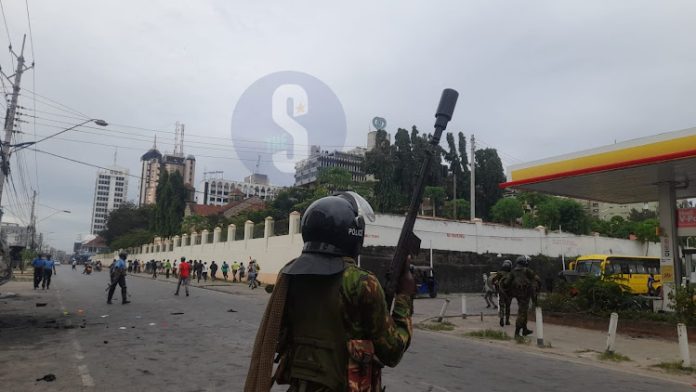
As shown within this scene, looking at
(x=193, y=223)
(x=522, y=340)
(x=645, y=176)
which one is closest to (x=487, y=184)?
(x=193, y=223)

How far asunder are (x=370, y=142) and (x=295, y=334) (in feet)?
239

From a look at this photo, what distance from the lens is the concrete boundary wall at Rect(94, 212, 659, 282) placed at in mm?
24750

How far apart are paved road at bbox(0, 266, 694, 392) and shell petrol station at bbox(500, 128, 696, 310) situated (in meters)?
6.86

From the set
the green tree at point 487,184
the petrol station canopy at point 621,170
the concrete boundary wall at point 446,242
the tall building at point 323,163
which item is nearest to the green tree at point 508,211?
the green tree at point 487,184

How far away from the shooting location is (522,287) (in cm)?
1107

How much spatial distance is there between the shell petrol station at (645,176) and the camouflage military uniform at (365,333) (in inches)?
495

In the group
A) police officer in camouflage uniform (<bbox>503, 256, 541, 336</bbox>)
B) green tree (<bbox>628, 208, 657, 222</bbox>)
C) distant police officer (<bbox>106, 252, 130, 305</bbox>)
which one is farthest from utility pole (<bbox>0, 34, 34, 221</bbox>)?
green tree (<bbox>628, 208, 657, 222</bbox>)

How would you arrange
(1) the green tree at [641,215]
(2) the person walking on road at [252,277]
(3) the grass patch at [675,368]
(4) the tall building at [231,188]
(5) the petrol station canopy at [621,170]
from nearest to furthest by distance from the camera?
1. (3) the grass patch at [675,368]
2. (5) the petrol station canopy at [621,170]
3. (2) the person walking on road at [252,277]
4. (1) the green tree at [641,215]
5. (4) the tall building at [231,188]

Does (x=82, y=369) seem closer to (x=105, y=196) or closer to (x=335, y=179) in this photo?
(x=335, y=179)

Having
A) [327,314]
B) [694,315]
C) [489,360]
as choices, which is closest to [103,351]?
[489,360]

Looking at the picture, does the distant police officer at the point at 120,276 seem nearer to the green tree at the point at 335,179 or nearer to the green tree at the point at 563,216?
the green tree at the point at 335,179

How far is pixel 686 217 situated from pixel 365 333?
625 inches

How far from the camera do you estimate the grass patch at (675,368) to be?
800 centimetres

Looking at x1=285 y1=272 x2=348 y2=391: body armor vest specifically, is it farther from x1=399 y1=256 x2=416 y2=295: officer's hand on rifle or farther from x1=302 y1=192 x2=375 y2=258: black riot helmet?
x1=399 y1=256 x2=416 y2=295: officer's hand on rifle
